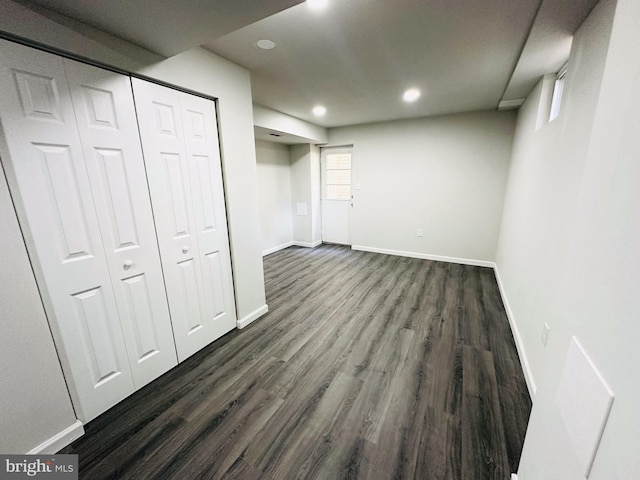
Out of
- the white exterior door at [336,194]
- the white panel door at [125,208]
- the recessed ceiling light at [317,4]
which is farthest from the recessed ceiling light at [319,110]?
the white panel door at [125,208]

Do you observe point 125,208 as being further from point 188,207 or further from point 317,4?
point 317,4

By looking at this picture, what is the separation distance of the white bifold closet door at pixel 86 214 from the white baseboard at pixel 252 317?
0.80 meters

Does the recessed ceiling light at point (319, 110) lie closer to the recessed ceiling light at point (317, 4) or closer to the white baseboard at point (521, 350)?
the recessed ceiling light at point (317, 4)

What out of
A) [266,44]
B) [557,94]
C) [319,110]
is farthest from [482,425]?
[319,110]

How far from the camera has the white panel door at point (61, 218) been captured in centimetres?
120

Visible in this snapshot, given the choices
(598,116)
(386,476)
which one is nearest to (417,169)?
(598,116)

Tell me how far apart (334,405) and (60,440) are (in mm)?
1582

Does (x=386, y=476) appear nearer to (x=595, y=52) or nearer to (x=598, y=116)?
(x=598, y=116)

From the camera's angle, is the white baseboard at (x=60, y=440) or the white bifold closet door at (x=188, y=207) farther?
the white bifold closet door at (x=188, y=207)

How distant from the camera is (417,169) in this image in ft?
14.6

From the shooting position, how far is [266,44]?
1870 mm

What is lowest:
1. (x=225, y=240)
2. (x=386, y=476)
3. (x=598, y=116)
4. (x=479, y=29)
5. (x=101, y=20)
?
(x=386, y=476)

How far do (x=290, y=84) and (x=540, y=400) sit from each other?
10.0 feet

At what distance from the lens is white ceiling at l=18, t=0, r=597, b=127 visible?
1.27 meters
